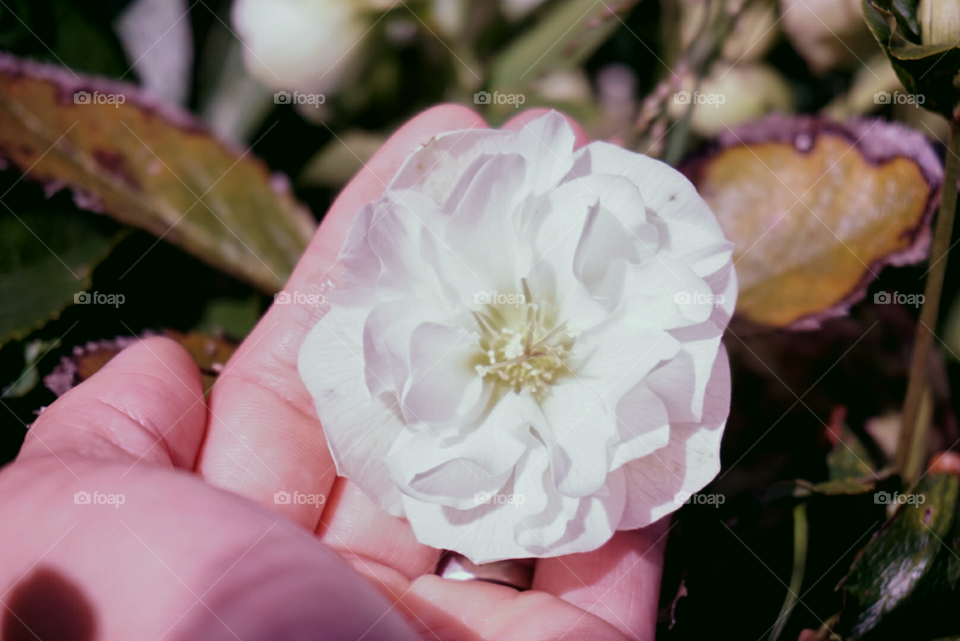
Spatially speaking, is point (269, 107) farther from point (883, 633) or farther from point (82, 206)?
point (883, 633)

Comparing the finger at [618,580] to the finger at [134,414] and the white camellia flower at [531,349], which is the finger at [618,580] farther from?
the finger at [134,414]

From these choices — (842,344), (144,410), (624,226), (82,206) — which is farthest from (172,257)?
(842,344)

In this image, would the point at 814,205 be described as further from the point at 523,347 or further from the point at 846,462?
the point at 523,347

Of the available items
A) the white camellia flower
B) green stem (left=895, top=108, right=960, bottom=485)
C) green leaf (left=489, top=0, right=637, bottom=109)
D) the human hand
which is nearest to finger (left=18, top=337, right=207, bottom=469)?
the human hand

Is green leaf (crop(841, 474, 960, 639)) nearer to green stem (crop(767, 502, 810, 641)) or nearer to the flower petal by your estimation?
green stem (crop(767, 502, 810, 641))

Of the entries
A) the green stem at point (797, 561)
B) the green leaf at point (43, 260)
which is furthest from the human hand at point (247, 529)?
the green leaf at point (43, 260)

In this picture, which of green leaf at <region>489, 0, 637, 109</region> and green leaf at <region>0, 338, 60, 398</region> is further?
green leaf at <region>489, 0, 637, 109</region>
